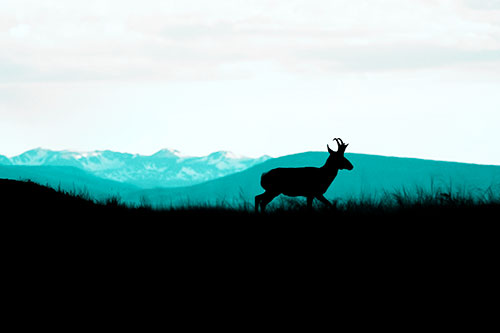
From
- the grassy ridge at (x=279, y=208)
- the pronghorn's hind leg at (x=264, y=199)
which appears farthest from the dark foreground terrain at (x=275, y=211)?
the pronghorn's hind leg at (x=264, y=199)

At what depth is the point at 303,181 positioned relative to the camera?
41.2 feet

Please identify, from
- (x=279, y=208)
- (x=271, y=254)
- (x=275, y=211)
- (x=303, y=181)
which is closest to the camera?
(x=271, y=254)

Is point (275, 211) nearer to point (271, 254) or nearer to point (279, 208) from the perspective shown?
point (279, 208)

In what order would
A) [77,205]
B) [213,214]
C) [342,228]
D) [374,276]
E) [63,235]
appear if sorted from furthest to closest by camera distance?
[77,205] → [213,214] → [63,235] → [342,228] → [374,276]

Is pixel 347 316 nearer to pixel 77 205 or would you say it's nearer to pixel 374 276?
pixel 374 276

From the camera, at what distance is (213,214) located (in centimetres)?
1295

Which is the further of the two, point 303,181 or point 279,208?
point 279,208

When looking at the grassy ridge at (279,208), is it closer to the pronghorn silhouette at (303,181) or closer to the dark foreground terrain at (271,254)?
the dark foreground terrain at (271,254)

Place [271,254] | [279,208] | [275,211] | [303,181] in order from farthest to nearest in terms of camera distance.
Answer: [279,208] < [275,211] < [303,181] < [271,254]

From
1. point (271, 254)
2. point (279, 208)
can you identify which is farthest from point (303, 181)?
point (271, 254)

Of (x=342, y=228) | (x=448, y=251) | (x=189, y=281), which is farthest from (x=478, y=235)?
(x=189, y=281)

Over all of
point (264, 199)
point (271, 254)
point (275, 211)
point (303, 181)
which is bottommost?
point (271, 254)

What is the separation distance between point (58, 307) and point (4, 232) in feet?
12.2

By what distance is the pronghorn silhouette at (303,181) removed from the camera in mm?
12508
